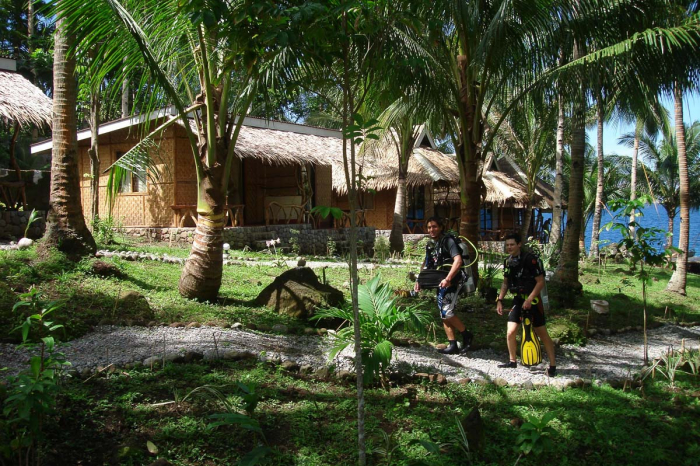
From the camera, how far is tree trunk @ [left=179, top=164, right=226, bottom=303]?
639 cm

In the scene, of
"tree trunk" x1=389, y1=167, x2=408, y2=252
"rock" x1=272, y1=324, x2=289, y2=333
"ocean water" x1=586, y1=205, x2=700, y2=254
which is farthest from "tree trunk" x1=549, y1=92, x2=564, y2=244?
"rock" x1=272, y1=324, x2=289, y2=333

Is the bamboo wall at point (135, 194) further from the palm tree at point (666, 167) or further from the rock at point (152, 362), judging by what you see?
the palm tree at point (666, 167)

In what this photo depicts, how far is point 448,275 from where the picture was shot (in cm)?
554

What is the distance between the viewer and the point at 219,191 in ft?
21.0

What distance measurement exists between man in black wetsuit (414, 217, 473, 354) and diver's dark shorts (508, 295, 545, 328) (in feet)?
2.00

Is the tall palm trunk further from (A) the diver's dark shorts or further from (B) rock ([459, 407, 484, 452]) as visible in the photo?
(B) rock ([459, 407, 484, 452])

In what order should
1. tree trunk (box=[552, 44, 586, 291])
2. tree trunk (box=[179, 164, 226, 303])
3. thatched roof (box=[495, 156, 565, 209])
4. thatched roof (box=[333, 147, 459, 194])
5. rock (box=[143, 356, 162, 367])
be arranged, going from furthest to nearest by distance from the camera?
thatched roof (box=[495, 156, 565, 209])
thatched roof (box=[333, 147, 459, 194])
tree trunk (box=[552, 44, 586, 291])
tree trunk (box=[179, 164, 226, 303])
rock (box=[143, 356, 162, 367])

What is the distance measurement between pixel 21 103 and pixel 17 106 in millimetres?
183

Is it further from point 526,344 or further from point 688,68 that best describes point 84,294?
point 688,68

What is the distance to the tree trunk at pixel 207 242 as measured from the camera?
639cm

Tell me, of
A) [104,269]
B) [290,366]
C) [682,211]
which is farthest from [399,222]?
[290,366]

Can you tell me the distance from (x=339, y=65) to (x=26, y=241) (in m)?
6.48

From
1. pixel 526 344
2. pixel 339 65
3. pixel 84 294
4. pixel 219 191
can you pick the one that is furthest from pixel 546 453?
pixel 84 294

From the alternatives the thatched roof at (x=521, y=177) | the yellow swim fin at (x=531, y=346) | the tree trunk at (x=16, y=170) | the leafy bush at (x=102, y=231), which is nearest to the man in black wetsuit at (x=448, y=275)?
the yellow swim fin at (x=531, y=346)
